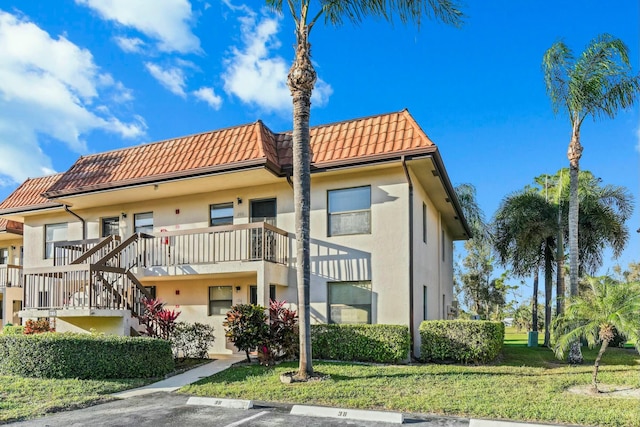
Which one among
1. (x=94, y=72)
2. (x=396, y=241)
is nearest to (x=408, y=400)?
(x=396, y=241)

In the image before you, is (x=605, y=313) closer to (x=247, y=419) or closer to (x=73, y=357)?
(x=247, y=419)

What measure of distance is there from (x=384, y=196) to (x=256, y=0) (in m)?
6.37

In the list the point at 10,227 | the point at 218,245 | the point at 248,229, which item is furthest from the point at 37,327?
the point at 10,227

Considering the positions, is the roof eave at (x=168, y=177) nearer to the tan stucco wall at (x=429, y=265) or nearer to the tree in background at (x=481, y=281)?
the tan stucco wall at (x=429, y=265)

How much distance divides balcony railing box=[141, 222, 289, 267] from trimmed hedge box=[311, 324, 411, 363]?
110 inches

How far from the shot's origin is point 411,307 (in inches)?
544

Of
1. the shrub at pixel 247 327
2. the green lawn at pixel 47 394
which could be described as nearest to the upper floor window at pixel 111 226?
the shrub at pixel 247 327

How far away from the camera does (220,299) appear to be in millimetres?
16438

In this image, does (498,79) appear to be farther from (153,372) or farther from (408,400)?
(153,372)

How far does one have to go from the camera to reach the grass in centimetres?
795

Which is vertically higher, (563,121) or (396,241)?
(563,121)

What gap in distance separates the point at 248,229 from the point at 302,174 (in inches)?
162

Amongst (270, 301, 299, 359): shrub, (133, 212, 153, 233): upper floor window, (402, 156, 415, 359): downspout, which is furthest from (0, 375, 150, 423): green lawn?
(133, 212, 153, 233): upper floor window

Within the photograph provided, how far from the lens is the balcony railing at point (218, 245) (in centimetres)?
1463
